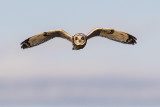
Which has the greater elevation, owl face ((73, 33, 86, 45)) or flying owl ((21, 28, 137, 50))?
flying owl ((21, 28, 137, 50))

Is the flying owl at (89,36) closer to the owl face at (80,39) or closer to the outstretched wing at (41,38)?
the outstretched wing at (41,38)

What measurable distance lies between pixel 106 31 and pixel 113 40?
3.58ft

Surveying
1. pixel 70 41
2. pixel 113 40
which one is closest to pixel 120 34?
pixel 113 40

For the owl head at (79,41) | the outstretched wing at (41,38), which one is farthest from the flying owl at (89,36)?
the owl head at (79,41)

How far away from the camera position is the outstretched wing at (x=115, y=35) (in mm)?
45031

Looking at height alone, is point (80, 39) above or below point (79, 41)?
above

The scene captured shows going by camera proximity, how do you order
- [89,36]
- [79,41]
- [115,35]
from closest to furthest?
[79,41] < [89,36] < [115,35]

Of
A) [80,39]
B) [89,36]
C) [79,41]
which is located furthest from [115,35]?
[79,41]

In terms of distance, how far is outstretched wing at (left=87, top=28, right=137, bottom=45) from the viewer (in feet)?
148

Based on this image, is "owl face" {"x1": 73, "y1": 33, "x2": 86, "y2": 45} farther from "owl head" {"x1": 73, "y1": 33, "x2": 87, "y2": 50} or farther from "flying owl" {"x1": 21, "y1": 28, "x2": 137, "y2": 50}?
"flying owl" {"x1": 21, "y1": 28, "x2": 137, "y2": 50}

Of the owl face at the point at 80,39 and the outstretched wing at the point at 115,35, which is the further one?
the outstretched wing at the point at 115,35

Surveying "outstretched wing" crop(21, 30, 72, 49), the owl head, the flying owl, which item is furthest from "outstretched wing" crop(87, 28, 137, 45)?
"outstretched wing" crop(21, 30, 72, 49)

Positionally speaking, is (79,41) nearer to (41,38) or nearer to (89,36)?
(89,36)

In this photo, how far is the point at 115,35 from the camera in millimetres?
45594
